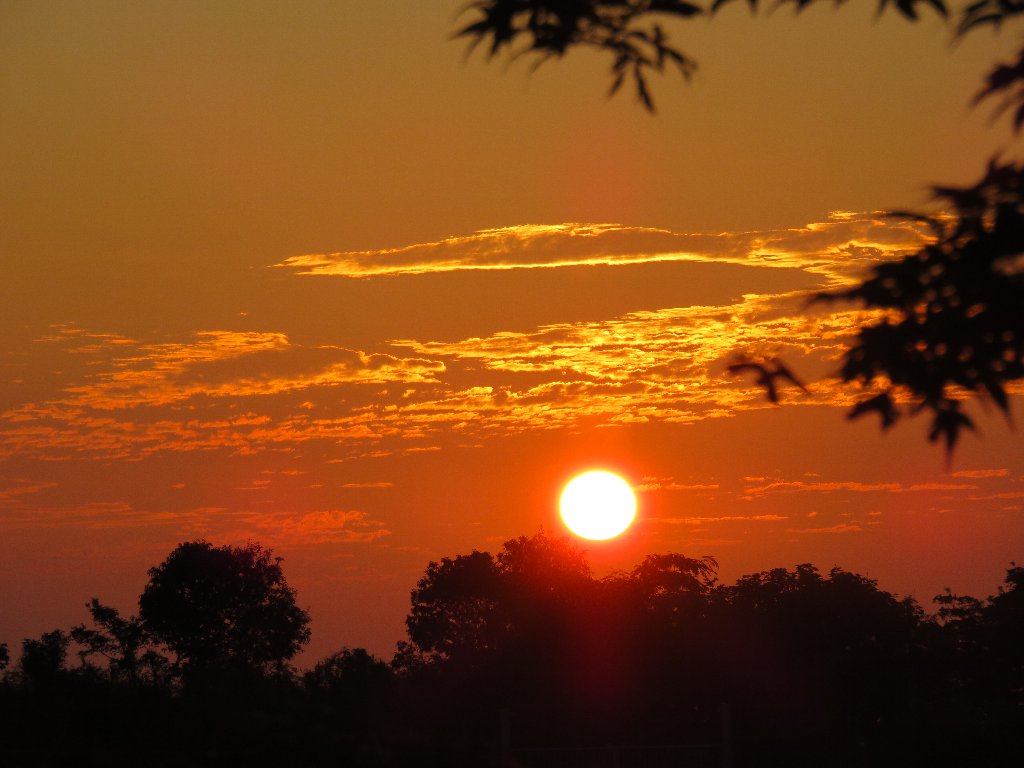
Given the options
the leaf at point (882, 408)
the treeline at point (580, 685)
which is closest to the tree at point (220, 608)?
the treeline at point (580, 685)

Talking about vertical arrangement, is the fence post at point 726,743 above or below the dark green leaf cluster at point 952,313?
below

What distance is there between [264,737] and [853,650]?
4838 cm

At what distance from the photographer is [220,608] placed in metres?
85.0

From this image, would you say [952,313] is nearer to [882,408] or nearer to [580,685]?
[882,408]

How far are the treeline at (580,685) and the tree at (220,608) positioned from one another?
0.45ft

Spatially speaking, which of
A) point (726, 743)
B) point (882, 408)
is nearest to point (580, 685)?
→ point (726, 743)

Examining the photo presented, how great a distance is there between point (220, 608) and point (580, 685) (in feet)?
147

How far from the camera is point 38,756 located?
11586 millimetres

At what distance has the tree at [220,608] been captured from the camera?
3260 inches

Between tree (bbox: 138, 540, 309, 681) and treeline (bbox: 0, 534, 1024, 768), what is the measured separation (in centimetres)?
14

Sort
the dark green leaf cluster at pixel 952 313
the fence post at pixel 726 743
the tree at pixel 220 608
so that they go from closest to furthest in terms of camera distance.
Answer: the dark green leaf cluster at pixel 952 313, the fence post at pixel 726 743, the tree at pixel 220 608

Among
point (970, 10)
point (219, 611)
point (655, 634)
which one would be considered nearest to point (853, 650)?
point (655, 634)

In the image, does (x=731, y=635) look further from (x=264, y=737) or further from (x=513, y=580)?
(x=513, y=580)

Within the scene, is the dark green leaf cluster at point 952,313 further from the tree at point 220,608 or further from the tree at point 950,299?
the tree at point 220,608
